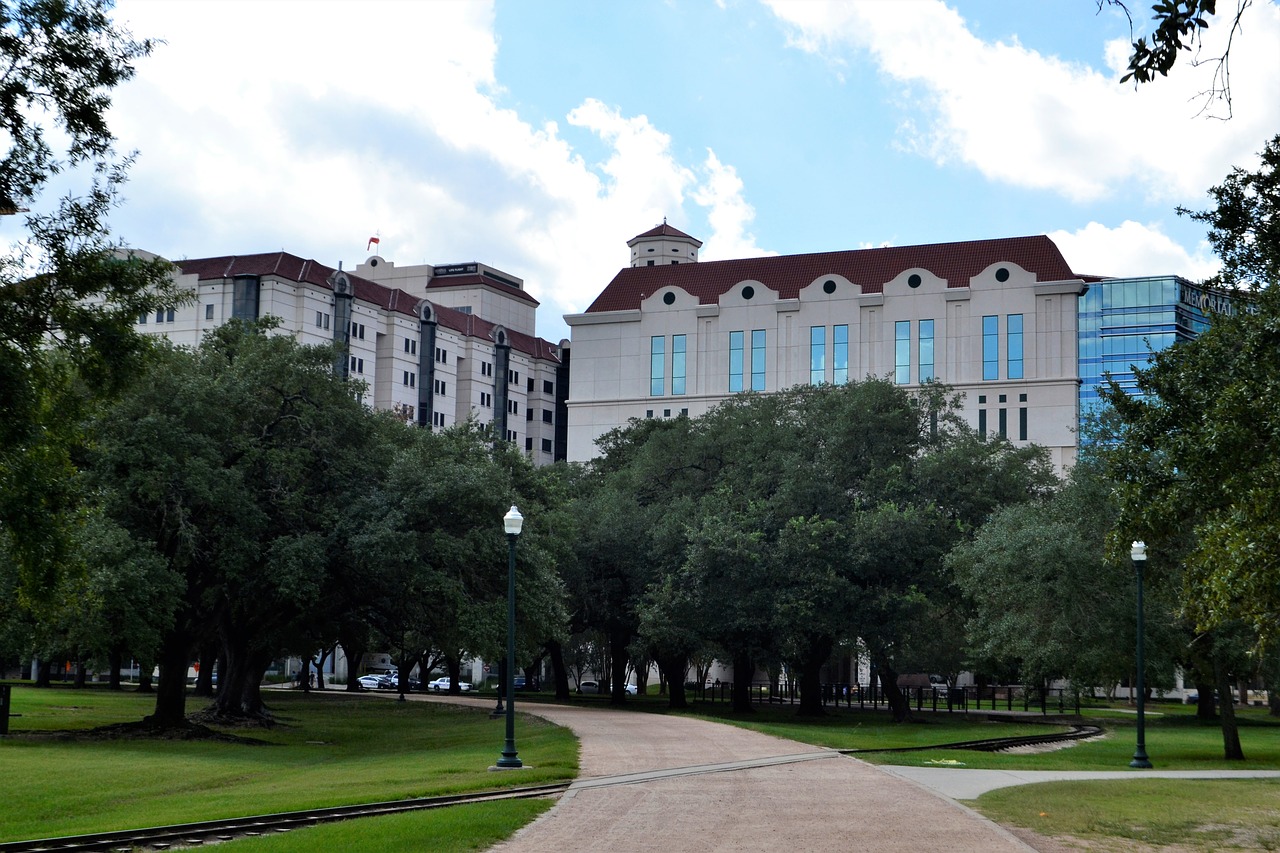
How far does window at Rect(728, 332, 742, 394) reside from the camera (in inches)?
4628

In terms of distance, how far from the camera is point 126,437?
33.0 meters

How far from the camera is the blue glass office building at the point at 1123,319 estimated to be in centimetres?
11019

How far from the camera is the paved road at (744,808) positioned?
50.8 ft

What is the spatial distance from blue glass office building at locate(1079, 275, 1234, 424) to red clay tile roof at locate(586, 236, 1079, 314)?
341 cm

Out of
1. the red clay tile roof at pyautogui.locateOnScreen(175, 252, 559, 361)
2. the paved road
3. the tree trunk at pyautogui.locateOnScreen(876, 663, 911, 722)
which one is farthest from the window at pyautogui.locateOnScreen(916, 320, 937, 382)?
the paved road

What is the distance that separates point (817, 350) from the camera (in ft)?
380

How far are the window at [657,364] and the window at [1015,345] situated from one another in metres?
30.3

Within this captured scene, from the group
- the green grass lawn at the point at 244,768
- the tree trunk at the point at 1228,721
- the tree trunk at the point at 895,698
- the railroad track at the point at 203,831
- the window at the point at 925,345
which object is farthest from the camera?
the window at the point at 925,345

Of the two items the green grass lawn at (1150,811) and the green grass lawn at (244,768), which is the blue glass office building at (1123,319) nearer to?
the green grass lawn at (244,768)

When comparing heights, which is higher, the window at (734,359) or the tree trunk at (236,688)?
the window at (734,359)

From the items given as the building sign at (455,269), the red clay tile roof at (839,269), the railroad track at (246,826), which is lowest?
the railroad track at (246,826)

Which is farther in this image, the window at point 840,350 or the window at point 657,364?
the window at point 657,364

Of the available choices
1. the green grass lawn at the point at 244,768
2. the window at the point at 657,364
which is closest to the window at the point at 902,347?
the window at the point at 657,364

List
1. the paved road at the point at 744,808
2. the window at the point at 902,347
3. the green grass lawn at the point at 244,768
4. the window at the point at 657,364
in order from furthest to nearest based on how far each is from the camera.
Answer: the window at the point at 657,364, the window at the point at 902,347, the green grass lawn at the point at 244,768, the paved road at the point at 744,808
